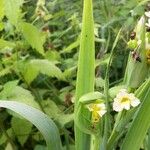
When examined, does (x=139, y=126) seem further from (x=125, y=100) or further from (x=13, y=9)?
(x=13, y=9)

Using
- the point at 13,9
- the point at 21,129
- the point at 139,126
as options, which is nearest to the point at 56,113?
the point at 21,129

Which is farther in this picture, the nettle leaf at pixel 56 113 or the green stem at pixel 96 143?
the nettle leaf at pixel 56 113

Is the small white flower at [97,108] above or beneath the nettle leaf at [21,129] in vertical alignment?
above

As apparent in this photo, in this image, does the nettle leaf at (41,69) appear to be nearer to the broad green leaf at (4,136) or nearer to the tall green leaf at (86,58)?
the broad green leaf at (4,136)

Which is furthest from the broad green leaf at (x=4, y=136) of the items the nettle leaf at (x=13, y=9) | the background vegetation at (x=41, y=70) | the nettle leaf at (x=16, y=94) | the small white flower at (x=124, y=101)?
the small white flower at (x=124, y=101)

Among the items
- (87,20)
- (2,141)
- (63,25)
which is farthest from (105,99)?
(63,25)

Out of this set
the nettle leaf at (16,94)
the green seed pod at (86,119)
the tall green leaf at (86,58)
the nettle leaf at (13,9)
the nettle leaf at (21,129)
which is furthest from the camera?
the nettle leaf at (21,129)
